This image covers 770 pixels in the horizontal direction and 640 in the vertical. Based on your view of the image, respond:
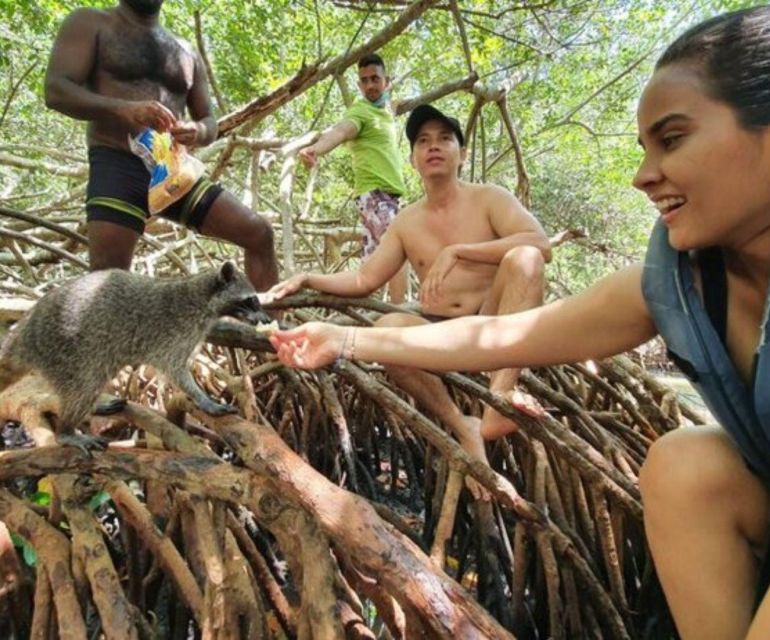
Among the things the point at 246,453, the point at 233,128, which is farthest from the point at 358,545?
the point at 233,128

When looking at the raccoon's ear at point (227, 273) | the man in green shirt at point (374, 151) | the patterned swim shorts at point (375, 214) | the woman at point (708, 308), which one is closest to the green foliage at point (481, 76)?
the man in green shirt at point (374, 151)

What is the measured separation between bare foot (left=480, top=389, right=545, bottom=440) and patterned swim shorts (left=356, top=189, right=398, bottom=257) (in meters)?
2.44

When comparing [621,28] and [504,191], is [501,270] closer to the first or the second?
[504,191]

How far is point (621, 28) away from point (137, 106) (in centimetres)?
1031

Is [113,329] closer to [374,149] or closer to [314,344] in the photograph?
[314,344]

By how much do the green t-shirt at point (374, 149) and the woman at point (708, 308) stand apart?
11.1 feet

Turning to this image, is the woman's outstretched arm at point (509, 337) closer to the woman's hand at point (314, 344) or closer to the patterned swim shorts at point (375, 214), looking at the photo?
the woman's hand at point (314, 344)

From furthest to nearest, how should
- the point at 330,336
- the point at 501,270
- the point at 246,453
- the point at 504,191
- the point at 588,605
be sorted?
the point at 504,191, the point at 501,270, the point at 588,605, the point at 330,336, the point at 246,453

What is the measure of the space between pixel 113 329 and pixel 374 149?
109 inches

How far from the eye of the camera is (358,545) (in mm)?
1204

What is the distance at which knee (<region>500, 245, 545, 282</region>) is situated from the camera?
2500 millimetres

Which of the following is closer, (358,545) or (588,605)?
(358,545)

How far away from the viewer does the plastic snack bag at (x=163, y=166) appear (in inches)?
101

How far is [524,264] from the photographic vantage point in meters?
2.50
